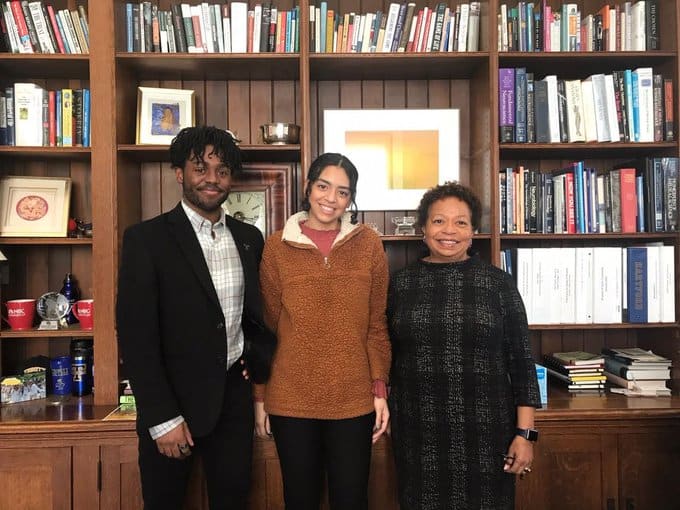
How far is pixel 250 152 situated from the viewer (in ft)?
7.20

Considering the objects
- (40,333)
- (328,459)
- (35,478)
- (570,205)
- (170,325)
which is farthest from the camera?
(570,205)

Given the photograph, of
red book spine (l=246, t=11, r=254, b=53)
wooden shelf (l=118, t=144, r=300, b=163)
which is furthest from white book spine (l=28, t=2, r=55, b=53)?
red book spine (l=246, t=11, r=254, b=53)

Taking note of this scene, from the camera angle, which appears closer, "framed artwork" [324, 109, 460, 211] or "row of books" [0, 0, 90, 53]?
"row of books" [0, 0, 90, 53]

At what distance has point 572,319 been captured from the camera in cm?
217

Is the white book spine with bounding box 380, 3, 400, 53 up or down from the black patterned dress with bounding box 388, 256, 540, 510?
up

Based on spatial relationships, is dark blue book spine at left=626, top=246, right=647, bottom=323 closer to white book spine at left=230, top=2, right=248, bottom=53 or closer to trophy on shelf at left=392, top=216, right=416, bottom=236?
trophy on shelf at left=392, top=216, right=416, bottom=236

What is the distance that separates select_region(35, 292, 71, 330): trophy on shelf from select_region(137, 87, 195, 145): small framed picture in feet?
2.50

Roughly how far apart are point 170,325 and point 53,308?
1.03 meters

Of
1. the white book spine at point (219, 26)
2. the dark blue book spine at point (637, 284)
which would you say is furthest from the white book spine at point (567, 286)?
the white book spine at point (219, 26)

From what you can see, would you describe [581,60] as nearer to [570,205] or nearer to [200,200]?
[570,205]

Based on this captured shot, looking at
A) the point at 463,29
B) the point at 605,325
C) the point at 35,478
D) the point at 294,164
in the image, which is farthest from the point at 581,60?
the point at 35,478

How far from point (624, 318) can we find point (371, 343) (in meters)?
1.21

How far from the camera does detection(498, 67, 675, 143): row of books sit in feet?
6.97

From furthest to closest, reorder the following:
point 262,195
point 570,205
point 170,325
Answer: point 262,195
point 570,205
point 170,325
